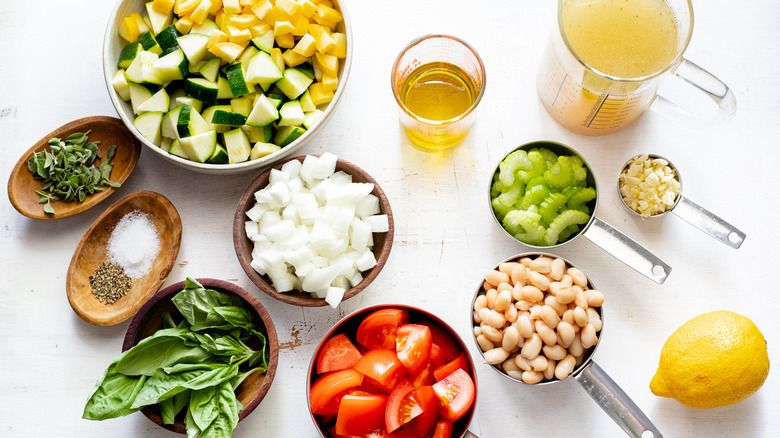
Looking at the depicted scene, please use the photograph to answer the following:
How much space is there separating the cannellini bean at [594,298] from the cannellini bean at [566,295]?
1.9 inches

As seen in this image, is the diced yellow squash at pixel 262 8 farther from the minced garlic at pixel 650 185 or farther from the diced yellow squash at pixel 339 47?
the minced garlic at pixel 650 185

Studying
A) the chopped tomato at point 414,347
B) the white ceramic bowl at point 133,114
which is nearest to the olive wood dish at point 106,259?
the white ceramic bowl at point 133,114

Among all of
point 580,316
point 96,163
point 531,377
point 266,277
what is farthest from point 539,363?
point 96,163

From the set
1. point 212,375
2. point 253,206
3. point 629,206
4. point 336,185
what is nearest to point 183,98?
point 253,206

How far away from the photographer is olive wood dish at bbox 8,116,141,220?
5.16 feet

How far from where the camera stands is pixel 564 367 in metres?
1.39

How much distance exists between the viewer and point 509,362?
1.43 metres

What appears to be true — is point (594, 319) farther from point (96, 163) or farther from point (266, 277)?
point (96, 163)

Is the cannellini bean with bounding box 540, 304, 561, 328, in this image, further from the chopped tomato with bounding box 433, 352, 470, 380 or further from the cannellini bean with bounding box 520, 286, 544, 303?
the chopped tomato with bounding box 433, 352, 470, 380

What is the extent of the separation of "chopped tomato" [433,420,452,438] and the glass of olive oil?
29.6 inches

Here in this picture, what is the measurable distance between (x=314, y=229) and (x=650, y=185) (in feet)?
3.01

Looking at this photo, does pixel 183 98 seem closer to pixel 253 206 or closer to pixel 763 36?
pixel 253 206

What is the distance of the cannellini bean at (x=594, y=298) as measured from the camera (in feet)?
4.62

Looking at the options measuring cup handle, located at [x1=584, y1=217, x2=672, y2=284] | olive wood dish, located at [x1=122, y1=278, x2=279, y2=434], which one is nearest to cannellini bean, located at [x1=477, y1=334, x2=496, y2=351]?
measuring cup handle, located at [x1=584, y1=217, x2=672, y2=284]
